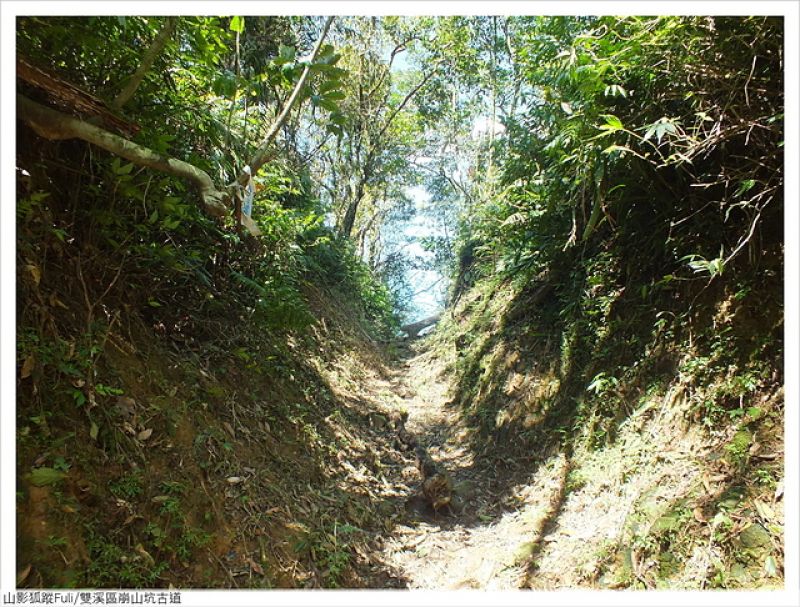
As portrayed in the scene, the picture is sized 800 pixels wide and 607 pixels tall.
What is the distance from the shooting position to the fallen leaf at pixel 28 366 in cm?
235

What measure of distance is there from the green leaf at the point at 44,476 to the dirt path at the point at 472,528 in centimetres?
276

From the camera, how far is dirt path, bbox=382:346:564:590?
148 inches

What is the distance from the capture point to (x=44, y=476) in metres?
2.17

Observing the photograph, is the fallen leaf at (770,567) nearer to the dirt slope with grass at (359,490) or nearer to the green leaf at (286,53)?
the dirt slope with grass at (359,490)

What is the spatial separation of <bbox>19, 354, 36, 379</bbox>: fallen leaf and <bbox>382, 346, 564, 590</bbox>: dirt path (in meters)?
3.14

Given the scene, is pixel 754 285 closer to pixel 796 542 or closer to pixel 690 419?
pixel 690 419

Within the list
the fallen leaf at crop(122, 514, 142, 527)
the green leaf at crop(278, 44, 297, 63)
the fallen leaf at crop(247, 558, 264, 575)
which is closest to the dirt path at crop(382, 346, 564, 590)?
the fallen leaf at crop(247, 558, 264, 575)

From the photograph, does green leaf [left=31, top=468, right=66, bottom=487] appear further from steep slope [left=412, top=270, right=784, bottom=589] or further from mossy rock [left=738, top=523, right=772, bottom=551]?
mossy rock [left=738, top=523, right=772, bottom=551]

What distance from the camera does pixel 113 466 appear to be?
2.60 meters

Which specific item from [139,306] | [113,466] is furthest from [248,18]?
[113,466]

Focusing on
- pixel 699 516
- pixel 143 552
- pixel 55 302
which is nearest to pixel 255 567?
pixel 143 552

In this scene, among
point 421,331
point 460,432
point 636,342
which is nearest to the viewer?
point 636,342

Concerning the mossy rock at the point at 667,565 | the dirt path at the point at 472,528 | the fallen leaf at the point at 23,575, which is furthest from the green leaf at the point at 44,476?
the mossy rock at the point at 667,565

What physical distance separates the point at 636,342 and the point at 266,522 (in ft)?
13.0
